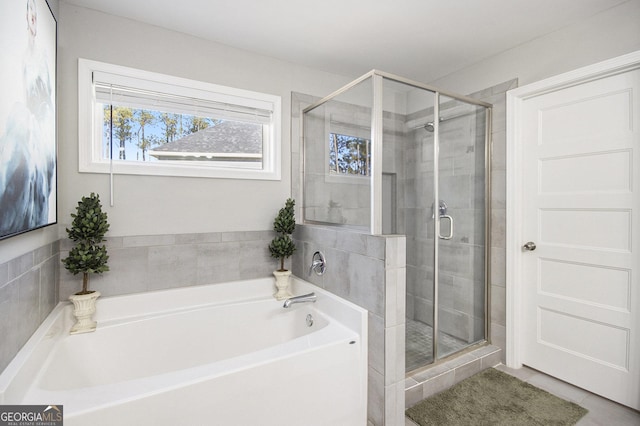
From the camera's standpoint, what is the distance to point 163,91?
2.23m

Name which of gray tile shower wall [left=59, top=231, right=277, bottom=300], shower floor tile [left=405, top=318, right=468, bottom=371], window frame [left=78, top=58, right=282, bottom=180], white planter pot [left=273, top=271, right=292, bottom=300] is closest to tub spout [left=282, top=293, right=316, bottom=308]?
white planter pot [left=273, top=271, right=292, bottom=300]

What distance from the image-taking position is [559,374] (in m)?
2.27

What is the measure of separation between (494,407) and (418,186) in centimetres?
151

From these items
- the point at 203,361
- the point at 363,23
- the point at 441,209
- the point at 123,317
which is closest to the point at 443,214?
the point at 441,209

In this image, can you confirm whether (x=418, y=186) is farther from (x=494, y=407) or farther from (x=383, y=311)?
(x=494, y=407)

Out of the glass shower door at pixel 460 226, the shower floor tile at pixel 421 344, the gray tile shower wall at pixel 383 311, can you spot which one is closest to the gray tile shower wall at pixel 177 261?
the gray tile shower wall at pixel 383 311

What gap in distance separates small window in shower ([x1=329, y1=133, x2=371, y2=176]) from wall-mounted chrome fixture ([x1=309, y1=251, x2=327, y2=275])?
24.6 inches

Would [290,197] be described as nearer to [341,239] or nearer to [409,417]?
[341,239]

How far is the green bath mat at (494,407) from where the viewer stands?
1841mm

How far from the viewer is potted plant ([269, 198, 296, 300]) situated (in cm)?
248

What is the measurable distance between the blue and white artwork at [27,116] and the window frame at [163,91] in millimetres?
264

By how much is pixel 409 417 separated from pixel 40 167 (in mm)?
2416

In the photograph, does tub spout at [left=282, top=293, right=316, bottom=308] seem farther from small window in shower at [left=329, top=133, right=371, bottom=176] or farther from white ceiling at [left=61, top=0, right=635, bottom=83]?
white ceiling at [left=61, top=0, right=635, bottom=83]

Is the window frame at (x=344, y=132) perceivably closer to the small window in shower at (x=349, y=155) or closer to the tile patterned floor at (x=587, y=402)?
Answer: the small window in shower at (x=349, y=155)
